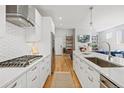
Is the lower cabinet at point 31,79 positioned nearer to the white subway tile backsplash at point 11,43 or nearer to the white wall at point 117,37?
the white subway tile backsplash at point 11,43

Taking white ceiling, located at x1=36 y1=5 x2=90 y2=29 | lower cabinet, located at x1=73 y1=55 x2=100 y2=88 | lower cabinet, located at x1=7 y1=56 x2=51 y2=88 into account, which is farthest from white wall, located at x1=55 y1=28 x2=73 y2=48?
lower cabinet, located at x1=7 y1=56 x2=51 y2=88

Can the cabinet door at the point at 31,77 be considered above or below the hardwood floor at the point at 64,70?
above

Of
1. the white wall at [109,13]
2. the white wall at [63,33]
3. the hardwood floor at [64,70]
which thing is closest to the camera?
the hardwood floor at [64,70]

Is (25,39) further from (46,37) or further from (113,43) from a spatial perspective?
(113,43)

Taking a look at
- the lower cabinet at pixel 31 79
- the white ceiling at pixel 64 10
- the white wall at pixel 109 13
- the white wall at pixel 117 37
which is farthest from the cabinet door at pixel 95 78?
the white wall at pixel 117 37

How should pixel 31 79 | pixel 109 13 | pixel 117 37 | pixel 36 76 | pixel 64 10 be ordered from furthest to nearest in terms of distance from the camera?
1. pixel 117 37
2. pixel 64 10
3. pixel 109 13
4. pixel 36 76
5. pixel 31 79

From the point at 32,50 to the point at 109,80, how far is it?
3.44 metres

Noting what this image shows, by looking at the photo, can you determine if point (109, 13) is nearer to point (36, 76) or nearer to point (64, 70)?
point (64, 70)

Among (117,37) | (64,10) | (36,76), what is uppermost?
(64,10)

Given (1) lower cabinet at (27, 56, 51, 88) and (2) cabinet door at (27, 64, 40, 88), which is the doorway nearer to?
(1) lower cabinet at (27, 56, 51, 88)

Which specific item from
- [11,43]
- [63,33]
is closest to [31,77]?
[11,43]

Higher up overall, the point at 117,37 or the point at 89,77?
the point at 117,37

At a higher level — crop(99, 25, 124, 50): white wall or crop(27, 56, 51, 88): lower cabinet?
crop(99, 25, 124, 50): white wall
